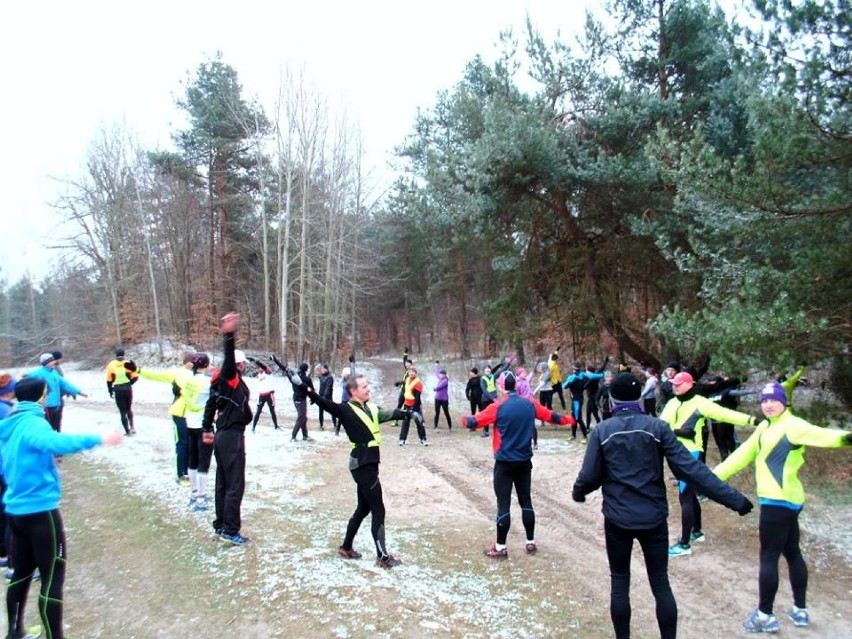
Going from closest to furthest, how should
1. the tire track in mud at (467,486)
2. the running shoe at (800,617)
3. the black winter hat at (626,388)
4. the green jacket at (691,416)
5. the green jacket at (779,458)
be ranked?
the black winter hat at (626,388)
the green jacket at (779,458)
the running shoe at (800,617)
the green jacket at (691,416)
the tire track in mud at (467,486)

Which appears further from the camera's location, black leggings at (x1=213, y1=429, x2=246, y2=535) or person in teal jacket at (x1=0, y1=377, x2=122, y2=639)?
black leggings at (x1=213, y1=429, x2=246, y2=535)

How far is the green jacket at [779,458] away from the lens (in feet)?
14.0

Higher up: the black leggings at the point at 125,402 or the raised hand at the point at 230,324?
the raised hand at the point at 230,324

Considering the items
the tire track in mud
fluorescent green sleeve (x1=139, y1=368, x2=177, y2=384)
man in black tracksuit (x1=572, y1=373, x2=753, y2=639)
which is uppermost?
fluorescent green sleeve (x1=139, y1=368, x2=177, y2=384)

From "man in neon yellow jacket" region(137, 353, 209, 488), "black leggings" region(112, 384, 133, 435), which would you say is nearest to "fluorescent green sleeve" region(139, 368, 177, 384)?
"man in neon yellow jacket" region(137, 353, 209, 488)

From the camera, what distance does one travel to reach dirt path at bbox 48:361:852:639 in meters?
4.44

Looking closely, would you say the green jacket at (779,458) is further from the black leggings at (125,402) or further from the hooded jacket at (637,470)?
the black leggings at (125,402)

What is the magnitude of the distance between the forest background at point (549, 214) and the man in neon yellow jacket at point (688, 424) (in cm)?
106

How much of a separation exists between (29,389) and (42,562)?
1246 millimetres

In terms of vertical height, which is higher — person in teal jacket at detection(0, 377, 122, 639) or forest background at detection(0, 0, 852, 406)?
forest background at detection(0, 0, 852, 406)

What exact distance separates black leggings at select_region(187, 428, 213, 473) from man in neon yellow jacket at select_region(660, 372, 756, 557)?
18.4 ft

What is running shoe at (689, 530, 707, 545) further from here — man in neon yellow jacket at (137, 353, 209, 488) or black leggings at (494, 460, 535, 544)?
man in neon yellow jacket at (137, 353, 209, 488)

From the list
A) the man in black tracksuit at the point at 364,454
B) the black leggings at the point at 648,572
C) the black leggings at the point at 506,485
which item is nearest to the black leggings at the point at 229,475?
the man in black tracksuit at the point at 364,454

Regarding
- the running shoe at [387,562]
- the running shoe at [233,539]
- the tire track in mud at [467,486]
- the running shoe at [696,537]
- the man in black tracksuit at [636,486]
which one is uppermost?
the man in black tracksuit at [636,486]
